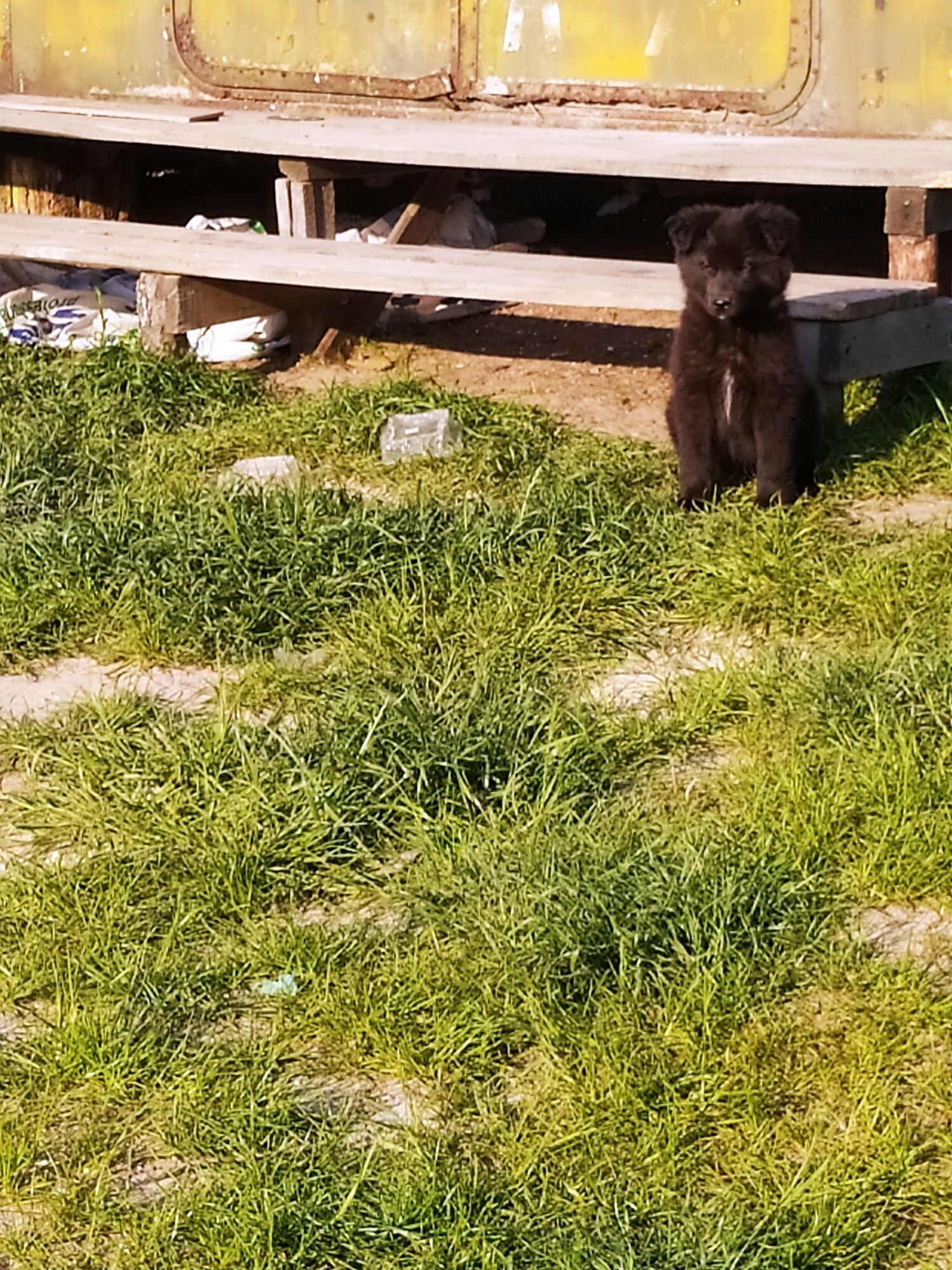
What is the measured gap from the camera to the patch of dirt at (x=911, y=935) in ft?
11.3

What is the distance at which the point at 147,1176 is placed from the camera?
3006mm

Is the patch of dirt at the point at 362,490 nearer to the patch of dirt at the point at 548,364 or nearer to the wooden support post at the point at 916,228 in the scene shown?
the patch of dirt at the point at 548,364

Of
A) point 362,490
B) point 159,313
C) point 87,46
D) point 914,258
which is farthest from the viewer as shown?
point 87,46

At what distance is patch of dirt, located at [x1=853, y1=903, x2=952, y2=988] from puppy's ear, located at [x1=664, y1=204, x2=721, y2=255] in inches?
97.3

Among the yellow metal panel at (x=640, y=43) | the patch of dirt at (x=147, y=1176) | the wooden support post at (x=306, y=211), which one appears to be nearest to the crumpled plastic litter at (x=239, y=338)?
the wooden support post at (x=306, y=211)

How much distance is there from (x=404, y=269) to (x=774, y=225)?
1.79 m

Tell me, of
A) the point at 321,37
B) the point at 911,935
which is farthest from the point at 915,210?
the point at 911,935

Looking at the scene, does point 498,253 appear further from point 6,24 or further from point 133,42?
point 6,24

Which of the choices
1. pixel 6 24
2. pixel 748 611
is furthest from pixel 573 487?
pixel 6 24

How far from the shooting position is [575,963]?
3418 mm

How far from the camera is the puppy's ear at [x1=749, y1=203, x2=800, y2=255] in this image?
17.7ft

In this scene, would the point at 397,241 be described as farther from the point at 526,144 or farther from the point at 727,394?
the point at 727,394

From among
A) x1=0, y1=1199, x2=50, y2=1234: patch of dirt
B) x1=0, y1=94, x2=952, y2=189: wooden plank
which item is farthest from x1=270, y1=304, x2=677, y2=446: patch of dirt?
x1=0, y1=1199, x2=50, y2=1234: patch of dirt

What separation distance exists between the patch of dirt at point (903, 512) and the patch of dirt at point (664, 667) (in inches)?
34.1
